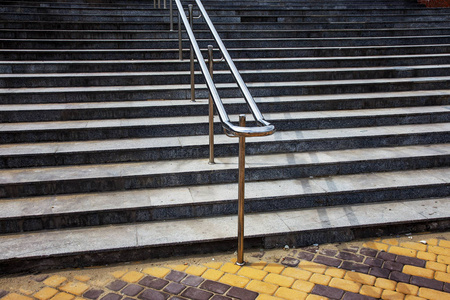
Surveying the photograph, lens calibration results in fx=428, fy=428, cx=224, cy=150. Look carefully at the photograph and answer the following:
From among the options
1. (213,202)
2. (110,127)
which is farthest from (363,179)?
(110,127)

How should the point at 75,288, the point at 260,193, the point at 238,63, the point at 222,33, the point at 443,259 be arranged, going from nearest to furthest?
the point at 75,288 < the point at 443,259 < the point at 260,193 < the point at 238,63 < the point at 222,33

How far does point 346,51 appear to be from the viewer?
277 inches

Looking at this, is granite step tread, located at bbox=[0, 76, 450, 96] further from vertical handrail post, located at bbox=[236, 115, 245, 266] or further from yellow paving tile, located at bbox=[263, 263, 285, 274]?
yellow paving tile, located at bbox=[263, 263, 285, 274]

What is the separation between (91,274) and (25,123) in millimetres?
2400

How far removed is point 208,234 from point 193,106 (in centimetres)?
210

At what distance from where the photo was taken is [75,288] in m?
3.20

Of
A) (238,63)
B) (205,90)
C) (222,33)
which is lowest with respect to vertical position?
(205,90)

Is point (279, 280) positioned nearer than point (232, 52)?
Yes

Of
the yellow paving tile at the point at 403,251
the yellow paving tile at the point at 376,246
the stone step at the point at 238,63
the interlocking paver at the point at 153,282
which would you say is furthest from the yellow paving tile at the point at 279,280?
the stone step at the point at 238,63

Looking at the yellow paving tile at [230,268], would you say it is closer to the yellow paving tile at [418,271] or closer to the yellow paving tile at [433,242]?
the yellow paving tile at [418,271]

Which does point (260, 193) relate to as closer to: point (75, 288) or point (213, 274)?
point (213, 274)

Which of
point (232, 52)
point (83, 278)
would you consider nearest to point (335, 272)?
point (83, 278)

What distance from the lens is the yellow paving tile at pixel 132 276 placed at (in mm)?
3297

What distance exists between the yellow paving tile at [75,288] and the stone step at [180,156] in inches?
43.1
